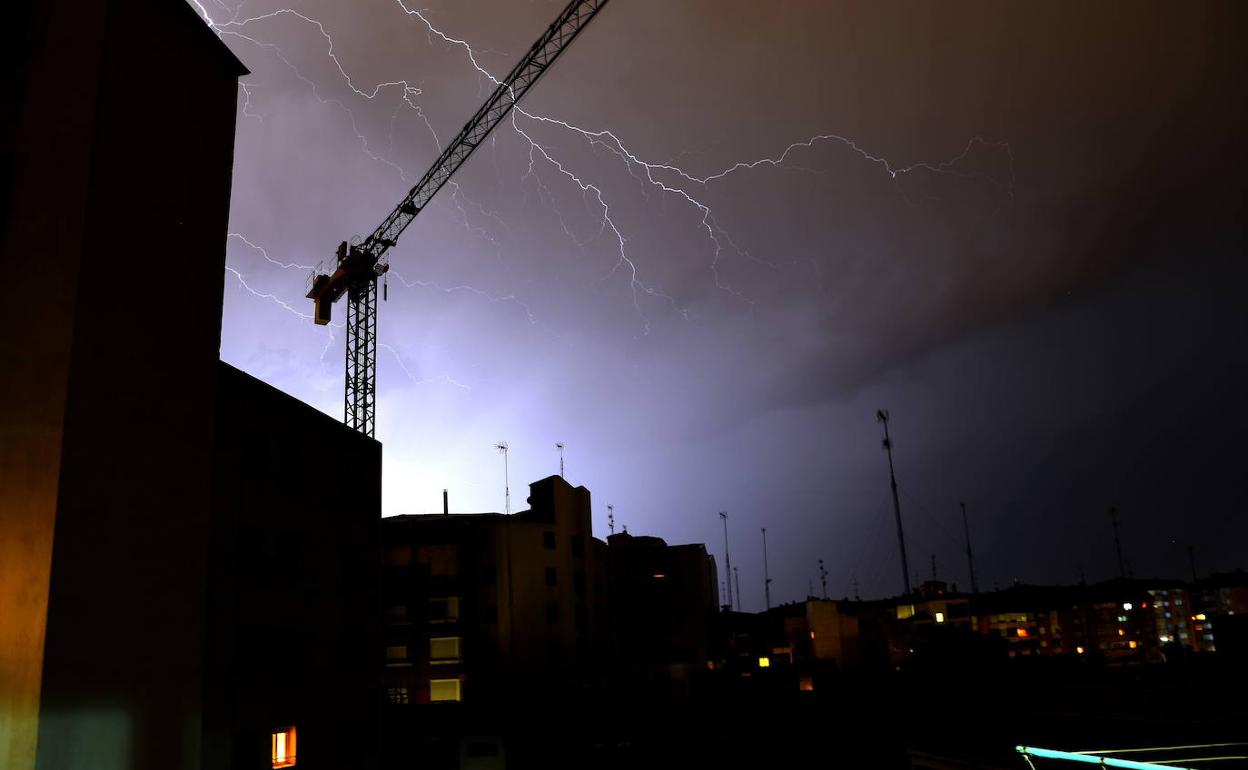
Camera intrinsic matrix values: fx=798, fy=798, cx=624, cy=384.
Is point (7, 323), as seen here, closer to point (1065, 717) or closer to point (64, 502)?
point (64, 502)

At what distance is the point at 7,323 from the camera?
1241 cm

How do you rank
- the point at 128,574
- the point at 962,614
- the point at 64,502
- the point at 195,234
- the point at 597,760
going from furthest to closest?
1. the point at 962,614
2. the point at 597,760
3. the point at 195,234
4. the point at 128,574
5. the point at 64,502

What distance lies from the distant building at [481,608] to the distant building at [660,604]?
13529mm

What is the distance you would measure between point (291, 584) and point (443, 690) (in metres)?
22.8

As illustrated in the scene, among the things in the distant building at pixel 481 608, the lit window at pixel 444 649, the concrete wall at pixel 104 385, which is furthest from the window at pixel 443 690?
the concrete wall at pixel 104 385

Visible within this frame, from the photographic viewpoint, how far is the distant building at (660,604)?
195 feet

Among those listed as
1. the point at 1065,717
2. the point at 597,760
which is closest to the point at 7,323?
the point at 1065,717

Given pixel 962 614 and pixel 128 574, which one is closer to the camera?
pixel 128 574

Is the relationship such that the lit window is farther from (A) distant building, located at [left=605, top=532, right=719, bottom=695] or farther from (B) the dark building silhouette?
(B) the dark building silhouette

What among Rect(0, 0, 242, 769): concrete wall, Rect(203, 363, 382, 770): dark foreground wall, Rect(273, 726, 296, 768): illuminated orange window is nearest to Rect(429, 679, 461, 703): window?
Rect(203, 363, 382, 770): dark foreground wall

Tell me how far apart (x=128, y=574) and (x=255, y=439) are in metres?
7.07

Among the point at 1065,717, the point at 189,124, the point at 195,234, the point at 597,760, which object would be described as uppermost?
the point at 189,124

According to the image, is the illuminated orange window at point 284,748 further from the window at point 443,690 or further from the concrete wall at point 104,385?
the window at point 443,690

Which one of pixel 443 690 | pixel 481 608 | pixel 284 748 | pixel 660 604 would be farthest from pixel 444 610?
pixel 660 604
